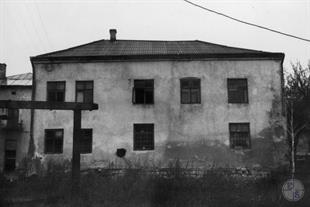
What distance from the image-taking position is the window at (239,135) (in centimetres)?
2017

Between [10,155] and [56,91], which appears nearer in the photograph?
[56,91]

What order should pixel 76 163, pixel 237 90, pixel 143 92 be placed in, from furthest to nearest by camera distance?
pixel 143 92 → pixel 237 90 → pixel 76 163

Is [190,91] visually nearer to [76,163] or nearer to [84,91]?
[84,91]

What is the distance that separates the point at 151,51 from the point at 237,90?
562cm

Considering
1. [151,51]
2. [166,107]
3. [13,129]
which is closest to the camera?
[166,107]

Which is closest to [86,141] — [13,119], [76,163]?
[13,119]

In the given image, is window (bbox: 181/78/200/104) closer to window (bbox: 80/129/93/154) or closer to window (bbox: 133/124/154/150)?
window (bbox: 133/124/154/150)

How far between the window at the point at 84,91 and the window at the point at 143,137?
3.24m

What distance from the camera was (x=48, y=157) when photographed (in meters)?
20.4

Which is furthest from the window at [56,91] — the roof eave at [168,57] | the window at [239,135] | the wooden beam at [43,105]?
the window at [239,135]

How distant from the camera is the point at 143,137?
20.4 meters

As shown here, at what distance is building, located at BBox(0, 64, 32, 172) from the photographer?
83.6ft

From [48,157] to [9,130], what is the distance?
6.83 meters

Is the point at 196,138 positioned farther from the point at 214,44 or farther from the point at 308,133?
the point at 308,133
